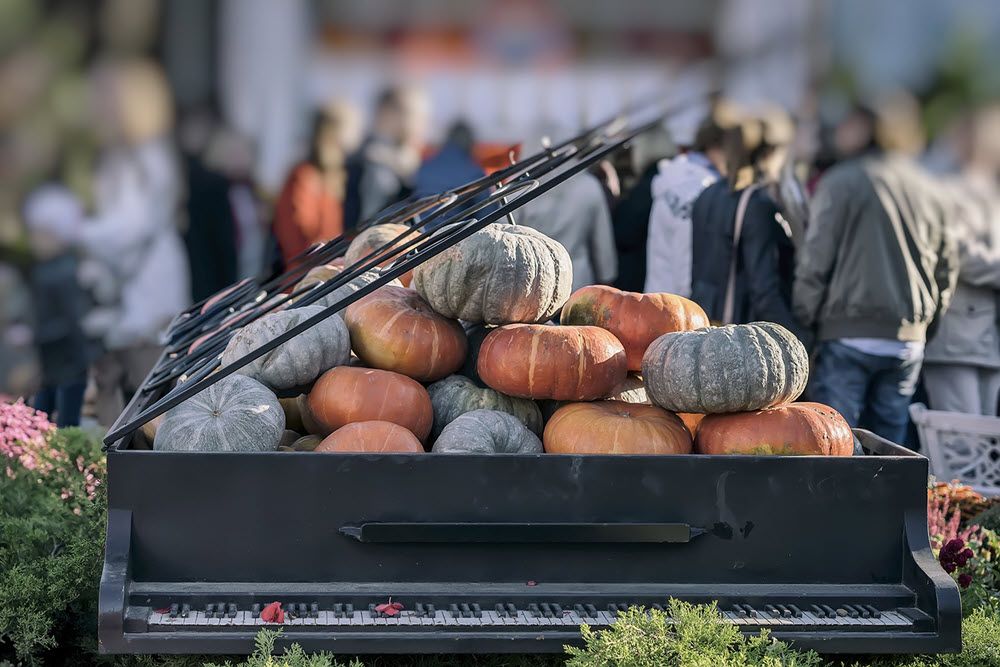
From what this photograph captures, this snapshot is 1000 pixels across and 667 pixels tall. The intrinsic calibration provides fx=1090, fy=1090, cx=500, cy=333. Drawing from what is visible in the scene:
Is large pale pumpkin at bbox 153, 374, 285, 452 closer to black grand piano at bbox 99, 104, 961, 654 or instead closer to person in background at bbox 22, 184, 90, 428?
black grand piano at bbox 99, 104, 961, 654

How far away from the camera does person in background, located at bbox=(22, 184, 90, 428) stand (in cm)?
649

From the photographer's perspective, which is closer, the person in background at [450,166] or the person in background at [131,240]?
the person in background at [131,240]

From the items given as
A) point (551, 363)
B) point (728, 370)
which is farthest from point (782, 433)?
point (551, 363)

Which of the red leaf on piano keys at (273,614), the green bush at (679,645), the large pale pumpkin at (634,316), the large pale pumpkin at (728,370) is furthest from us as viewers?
the large pale pumpkin at (634,316)

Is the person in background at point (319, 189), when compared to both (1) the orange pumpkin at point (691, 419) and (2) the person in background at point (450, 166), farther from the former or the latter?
(1) the orange pumpkin at point (691, 419)

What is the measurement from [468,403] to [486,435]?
32cm

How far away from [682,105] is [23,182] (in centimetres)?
582

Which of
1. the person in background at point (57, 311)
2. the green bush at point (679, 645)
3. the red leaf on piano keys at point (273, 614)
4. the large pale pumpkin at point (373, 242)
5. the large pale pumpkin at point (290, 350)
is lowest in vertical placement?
the person in background at point (57, 311)

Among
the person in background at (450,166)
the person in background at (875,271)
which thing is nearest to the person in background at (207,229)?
Answer: the person in background at (450,166)

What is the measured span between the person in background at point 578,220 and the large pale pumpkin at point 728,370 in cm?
366

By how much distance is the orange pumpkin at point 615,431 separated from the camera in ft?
9.19

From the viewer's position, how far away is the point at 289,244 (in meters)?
6.99

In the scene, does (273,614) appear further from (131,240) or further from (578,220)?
(131,240)

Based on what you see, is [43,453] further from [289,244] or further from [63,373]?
[289,244]
